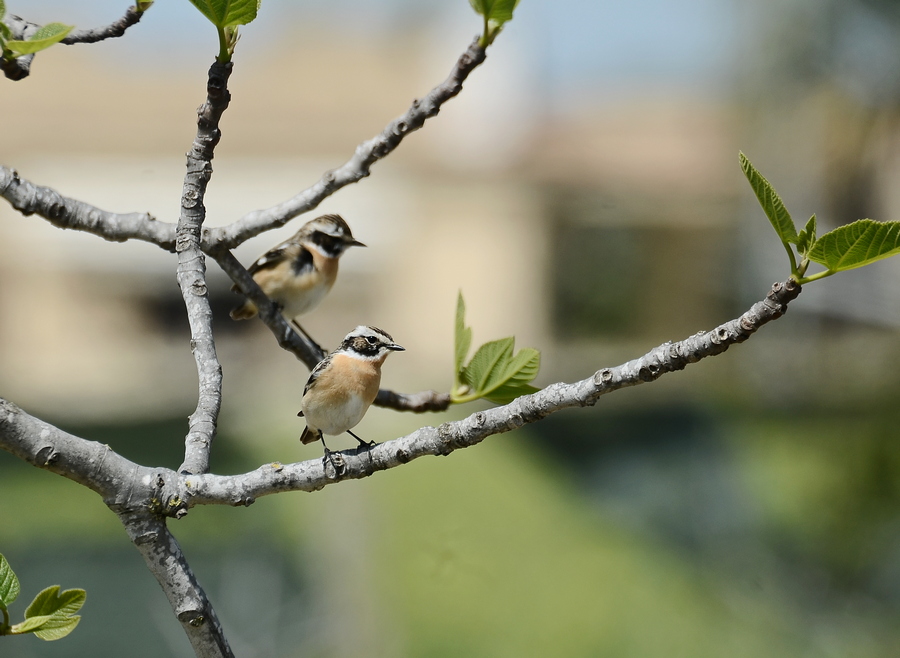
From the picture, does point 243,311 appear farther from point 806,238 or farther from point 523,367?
point 806,238

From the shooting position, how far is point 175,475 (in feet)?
5.58

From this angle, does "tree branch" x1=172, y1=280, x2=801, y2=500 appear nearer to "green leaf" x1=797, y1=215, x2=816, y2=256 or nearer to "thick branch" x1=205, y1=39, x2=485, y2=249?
"green leaf" x1=797, y1=215, x2=816, y2=256

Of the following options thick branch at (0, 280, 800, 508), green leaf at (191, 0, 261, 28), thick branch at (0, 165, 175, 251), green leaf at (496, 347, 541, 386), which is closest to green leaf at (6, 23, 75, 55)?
green leaf at (191, 0, 261, 28)

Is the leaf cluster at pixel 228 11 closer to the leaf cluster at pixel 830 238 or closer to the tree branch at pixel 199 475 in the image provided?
the tree branch at pixel 199 475

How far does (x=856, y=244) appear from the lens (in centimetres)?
145

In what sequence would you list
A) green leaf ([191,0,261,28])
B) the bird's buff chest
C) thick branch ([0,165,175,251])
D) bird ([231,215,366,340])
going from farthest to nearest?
bird ([231,215,366,340]) < the bird's buff chest < thick branch ([0,165,175,251]) < green leaf ([191,0,261,28])

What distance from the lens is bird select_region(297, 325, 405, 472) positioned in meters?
3.26

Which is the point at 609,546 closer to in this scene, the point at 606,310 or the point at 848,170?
the point at 848,170

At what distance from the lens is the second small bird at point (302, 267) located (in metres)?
4.75

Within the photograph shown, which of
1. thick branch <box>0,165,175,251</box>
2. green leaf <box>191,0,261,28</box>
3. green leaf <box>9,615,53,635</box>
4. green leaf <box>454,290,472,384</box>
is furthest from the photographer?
thick branch <box>0,165,175,251</box>

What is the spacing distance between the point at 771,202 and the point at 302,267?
142 inches

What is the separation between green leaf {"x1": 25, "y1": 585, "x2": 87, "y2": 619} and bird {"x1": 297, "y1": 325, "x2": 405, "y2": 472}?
172 cm

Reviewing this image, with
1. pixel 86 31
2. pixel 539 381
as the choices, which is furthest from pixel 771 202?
pixel 539 381

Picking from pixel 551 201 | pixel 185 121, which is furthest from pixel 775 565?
pixel 185 121
